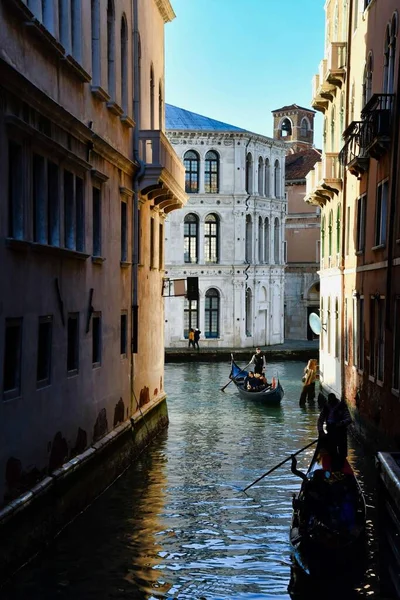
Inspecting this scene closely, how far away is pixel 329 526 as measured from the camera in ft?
34.2

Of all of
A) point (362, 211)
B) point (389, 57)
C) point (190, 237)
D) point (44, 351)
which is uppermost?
point (389, 57)

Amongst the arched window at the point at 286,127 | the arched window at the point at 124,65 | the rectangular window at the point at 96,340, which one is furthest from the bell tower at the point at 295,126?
the rectangular window at the point at 96,340

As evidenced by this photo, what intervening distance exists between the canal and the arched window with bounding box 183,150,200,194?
22.1 metres

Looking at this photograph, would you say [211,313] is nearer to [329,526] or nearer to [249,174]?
[249,174]

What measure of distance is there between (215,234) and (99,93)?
28154mm

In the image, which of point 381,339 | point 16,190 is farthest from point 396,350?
point 16,190

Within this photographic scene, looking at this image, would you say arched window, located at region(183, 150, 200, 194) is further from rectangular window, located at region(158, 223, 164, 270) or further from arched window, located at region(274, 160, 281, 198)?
rectangular window, located at region(158, 223, 164, 270)

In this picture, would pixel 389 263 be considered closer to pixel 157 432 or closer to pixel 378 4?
pixel 378 4

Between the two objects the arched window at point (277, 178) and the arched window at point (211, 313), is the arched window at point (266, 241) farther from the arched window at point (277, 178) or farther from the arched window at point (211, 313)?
the arched window at point (211, 313)

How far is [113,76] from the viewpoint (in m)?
15.5

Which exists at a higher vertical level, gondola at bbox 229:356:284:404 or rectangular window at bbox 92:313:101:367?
rectangular window at bbox 92:313:101:367

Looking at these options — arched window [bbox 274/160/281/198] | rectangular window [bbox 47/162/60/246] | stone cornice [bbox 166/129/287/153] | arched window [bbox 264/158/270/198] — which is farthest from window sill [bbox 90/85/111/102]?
arched window [bbox 274/160/281/198]

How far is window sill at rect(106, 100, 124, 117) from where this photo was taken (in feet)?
48.8

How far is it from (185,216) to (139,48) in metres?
23.6
